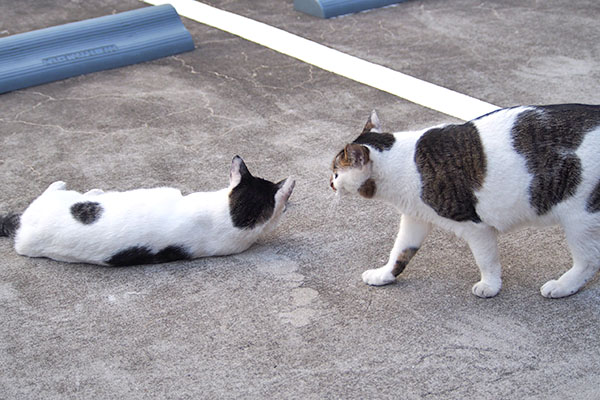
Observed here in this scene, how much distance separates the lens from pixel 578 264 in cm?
334

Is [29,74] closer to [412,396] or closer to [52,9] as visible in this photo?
[52,9]

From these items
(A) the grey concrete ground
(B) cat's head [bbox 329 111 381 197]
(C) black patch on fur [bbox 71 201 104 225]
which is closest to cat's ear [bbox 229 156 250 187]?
→ (A) the grey concrete ground

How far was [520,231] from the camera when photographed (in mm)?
4059

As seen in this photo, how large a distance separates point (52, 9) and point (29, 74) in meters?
1.95

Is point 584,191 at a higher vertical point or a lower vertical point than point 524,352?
higher

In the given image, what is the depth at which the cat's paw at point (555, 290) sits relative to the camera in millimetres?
3436

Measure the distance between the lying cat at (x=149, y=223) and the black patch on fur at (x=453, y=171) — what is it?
0.81 metres

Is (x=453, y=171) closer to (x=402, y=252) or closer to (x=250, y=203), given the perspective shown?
(x=402, y=252)

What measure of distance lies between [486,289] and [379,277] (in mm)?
495

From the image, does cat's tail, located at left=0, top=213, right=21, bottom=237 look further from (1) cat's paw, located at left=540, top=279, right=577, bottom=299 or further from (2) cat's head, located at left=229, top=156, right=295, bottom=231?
(1) cat's paw, located at left=540, top=279, right=577, bottom=299

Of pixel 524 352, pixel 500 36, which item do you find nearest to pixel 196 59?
pixel 500 36

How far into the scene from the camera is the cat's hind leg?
321 cm

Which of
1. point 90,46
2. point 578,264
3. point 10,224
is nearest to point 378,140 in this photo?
point 578,264

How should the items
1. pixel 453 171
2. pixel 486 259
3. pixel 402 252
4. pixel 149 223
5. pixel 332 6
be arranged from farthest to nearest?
pixel 332 6 < pixel 149 223 < pixel 402 252 < pixel 486 259 < pixel 453 171
